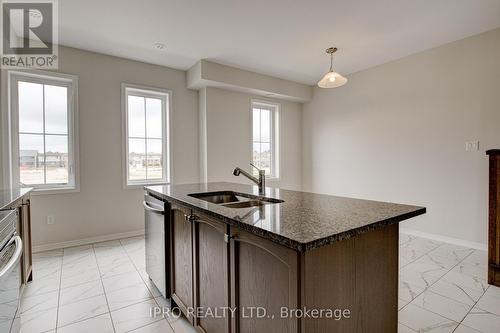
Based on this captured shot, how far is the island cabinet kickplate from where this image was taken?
226 cm

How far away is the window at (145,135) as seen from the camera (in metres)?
3.92

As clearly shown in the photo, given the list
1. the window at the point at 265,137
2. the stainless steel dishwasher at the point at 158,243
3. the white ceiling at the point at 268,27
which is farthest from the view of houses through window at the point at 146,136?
the stainless steel dishwasher at the point at 158,243

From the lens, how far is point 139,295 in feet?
7.20

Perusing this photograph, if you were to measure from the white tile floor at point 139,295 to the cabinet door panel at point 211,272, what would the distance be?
41 cm

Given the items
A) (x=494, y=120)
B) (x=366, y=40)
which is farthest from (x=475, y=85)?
(x=366, y=40)

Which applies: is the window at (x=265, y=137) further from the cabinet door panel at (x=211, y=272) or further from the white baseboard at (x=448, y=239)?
the cabinet door panel at (x=211, y=272)

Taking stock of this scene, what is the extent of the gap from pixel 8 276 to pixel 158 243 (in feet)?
3.16

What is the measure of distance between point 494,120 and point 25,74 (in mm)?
5800

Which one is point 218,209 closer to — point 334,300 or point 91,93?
point 334,300

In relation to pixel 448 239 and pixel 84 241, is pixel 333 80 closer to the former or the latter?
pixel 448 239

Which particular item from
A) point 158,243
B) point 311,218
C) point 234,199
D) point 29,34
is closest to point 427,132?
point 234,199

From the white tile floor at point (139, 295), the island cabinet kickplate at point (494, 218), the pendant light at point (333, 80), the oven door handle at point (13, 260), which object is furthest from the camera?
the pendant light at point (333, 80)

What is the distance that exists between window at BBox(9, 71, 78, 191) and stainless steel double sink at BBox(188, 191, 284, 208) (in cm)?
240

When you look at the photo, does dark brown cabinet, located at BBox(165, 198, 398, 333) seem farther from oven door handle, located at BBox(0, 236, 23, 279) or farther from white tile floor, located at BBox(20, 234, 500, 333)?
oven door handle, located at BBox(0, 236, 23, 279)
